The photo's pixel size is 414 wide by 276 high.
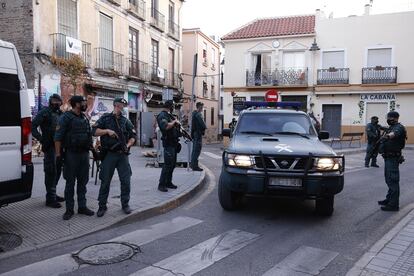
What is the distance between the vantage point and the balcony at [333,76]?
28391mm

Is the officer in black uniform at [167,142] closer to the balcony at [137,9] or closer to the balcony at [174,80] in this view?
the balcony at [137,9]

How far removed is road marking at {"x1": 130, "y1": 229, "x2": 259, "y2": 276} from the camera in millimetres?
4324

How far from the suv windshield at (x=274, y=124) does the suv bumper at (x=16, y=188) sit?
3.83 m

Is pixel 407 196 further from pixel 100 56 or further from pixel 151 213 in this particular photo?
pixel 100 56

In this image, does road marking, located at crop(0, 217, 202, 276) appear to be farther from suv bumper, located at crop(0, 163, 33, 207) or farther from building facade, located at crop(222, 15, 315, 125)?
building facade, located at crop(222, 15, 315, 125)

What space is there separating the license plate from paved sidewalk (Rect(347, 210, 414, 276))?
52.9 inches

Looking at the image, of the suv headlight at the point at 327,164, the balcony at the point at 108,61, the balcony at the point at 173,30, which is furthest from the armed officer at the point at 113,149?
the balcony at the point at 173,30

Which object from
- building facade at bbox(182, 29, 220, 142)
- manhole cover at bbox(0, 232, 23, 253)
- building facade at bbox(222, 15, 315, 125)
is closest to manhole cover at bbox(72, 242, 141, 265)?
manhole cover at bbox(0, 232, 23, 253)

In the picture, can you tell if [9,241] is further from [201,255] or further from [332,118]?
[332,118]

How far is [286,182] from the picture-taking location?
589 centimetres

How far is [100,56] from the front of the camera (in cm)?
1986

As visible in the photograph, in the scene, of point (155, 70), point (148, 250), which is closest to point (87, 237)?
point (148, 250)

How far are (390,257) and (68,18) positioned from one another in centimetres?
1681

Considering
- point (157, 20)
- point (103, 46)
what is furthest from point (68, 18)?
point (157, 20)
